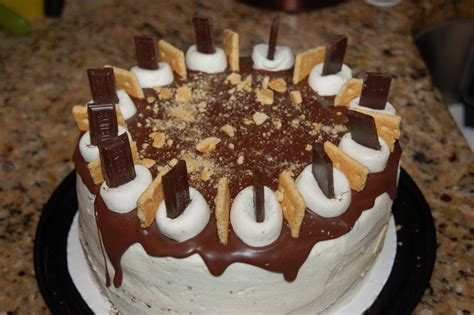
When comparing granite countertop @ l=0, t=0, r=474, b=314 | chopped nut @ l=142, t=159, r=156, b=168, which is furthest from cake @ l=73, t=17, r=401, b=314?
granite countertop @ l=0, t=0, r=474, b=314

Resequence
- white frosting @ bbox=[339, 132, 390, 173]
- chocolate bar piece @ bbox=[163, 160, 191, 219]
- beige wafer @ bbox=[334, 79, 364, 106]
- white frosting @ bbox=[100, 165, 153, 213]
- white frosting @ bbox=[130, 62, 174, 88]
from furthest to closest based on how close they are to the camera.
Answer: white frosting @ bbox=[130, 62, 174, 88]
beige wafer @ bbox=[334, 79, 364, 106]
white frosting @ bbox=[339, 132, 390, 173]
white frosting @ bbox=[100, 165, 153, 213]
chocolate bar piece @ bbox=[163, 160, 191, 219]

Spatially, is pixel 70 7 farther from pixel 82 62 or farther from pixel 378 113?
pixel 378 113

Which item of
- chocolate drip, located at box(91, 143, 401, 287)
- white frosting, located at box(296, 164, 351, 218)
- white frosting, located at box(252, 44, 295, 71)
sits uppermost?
white frosting, located at box(252, 44, 295, 71)

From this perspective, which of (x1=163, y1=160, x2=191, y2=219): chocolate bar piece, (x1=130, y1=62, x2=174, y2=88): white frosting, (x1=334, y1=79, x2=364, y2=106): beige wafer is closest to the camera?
(x1=163, y1=160, x2=191, y2=219): chocolate bar piece

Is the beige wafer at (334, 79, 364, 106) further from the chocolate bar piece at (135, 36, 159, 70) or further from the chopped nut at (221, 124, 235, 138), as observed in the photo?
the chocolate bar piece at (135, 36, 159, 70)

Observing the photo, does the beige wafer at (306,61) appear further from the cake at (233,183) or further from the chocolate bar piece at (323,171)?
the chocolate bar piece at (323,171)

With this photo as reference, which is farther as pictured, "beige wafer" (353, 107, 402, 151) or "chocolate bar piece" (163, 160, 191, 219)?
"beige wafer" (353, 107, 402, 151)

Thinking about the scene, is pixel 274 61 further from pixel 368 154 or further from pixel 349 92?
pixel 368 154
